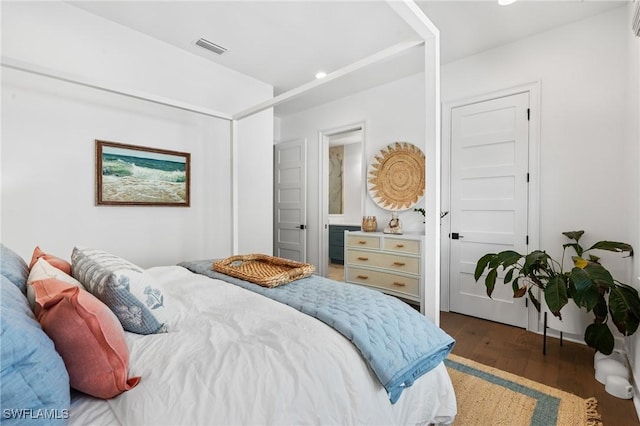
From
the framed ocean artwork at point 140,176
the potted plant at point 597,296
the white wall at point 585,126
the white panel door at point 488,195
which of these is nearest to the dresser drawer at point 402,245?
the white panel door at point 488,195

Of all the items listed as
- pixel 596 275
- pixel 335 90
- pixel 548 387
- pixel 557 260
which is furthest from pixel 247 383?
pixel 335 90

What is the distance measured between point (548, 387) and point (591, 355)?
0.80 meters

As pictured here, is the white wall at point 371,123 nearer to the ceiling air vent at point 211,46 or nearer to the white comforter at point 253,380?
the ceiling air vent at point 211,46

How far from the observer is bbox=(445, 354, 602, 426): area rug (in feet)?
5.29

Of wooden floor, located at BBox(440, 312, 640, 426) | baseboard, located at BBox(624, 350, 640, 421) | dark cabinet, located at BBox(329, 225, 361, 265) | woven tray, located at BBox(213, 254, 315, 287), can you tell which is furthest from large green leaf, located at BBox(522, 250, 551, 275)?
dark cabinet, located at BBox(329, 225, 361, 265)

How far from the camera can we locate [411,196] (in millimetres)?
3623

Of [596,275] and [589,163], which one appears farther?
[589,163]

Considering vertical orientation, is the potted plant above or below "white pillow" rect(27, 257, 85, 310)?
below

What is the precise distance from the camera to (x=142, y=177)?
113 inches

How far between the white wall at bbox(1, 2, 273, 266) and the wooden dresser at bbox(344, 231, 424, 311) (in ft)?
4.97

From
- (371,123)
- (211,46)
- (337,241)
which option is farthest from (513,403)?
(337,241)

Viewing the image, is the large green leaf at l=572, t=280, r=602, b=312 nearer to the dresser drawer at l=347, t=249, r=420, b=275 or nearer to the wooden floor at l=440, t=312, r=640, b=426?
the wooden floor at l=440, t=312, r=640, b=426

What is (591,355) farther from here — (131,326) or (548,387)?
(131,326)

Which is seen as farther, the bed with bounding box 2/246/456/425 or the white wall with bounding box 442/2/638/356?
the white wall with bounding box 442/2/638/356
